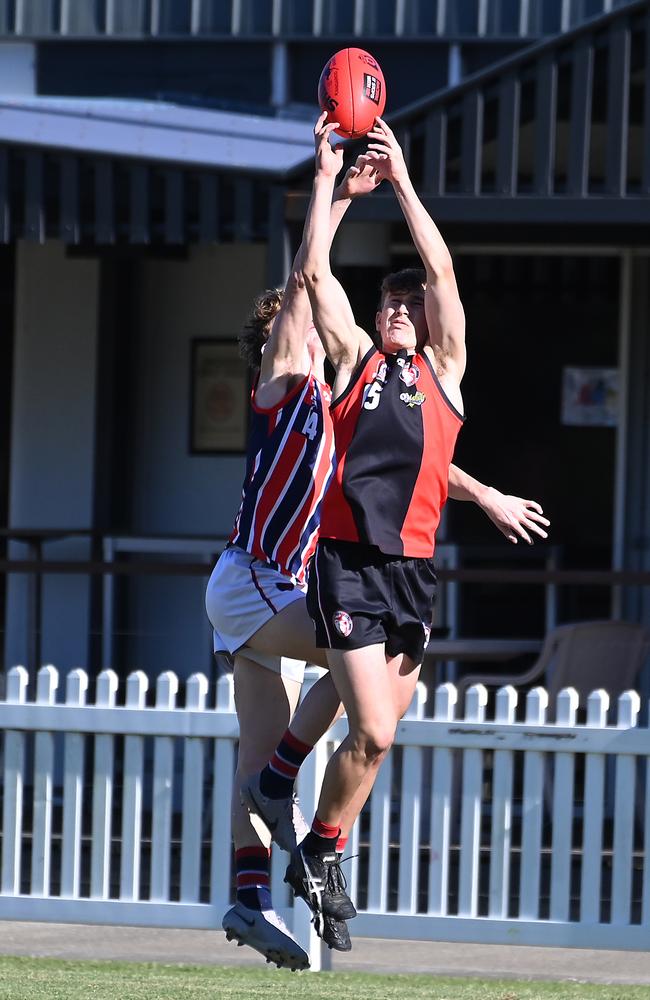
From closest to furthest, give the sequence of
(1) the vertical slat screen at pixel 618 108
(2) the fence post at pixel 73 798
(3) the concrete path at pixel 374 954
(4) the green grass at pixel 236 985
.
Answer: (4) the green grass at pixel 236 985, (3) the concrete path at pixel 374 954, (2) the fence post at pixel 73 798, (1) the vertical slat screen at pixel 618 108

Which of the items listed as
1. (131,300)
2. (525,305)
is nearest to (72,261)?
(131,300)

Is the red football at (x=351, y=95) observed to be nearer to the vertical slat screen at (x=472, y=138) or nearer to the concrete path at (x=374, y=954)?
the vertical slat screen at (x=472, y=138)

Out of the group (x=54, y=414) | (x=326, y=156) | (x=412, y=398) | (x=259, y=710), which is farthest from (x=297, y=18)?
(x=259, y=710)

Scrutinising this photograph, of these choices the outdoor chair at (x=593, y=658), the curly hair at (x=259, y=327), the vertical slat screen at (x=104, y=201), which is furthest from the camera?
the outdoor chair at (x=593, y=658)

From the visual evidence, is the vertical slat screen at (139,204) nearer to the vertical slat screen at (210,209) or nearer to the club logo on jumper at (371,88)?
the vertical slat screen at (210,209)

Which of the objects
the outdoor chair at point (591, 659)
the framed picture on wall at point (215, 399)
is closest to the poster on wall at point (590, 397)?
the outdoor chair at point (591, 659)

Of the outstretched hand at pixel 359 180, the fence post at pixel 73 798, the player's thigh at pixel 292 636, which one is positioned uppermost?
the outstretched hand at pixel 359 180

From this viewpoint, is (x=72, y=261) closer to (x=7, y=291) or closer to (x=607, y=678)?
(x=7, y=291)

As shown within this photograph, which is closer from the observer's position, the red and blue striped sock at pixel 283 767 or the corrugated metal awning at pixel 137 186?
the red and blue striped sock at pixel 283 767

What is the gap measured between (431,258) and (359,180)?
338 millimetres

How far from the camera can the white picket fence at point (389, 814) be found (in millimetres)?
6625

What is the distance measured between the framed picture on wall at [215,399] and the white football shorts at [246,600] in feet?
17.7

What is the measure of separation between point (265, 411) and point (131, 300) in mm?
5799

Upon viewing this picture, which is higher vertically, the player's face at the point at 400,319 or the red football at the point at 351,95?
the red football at the point at 351,95
